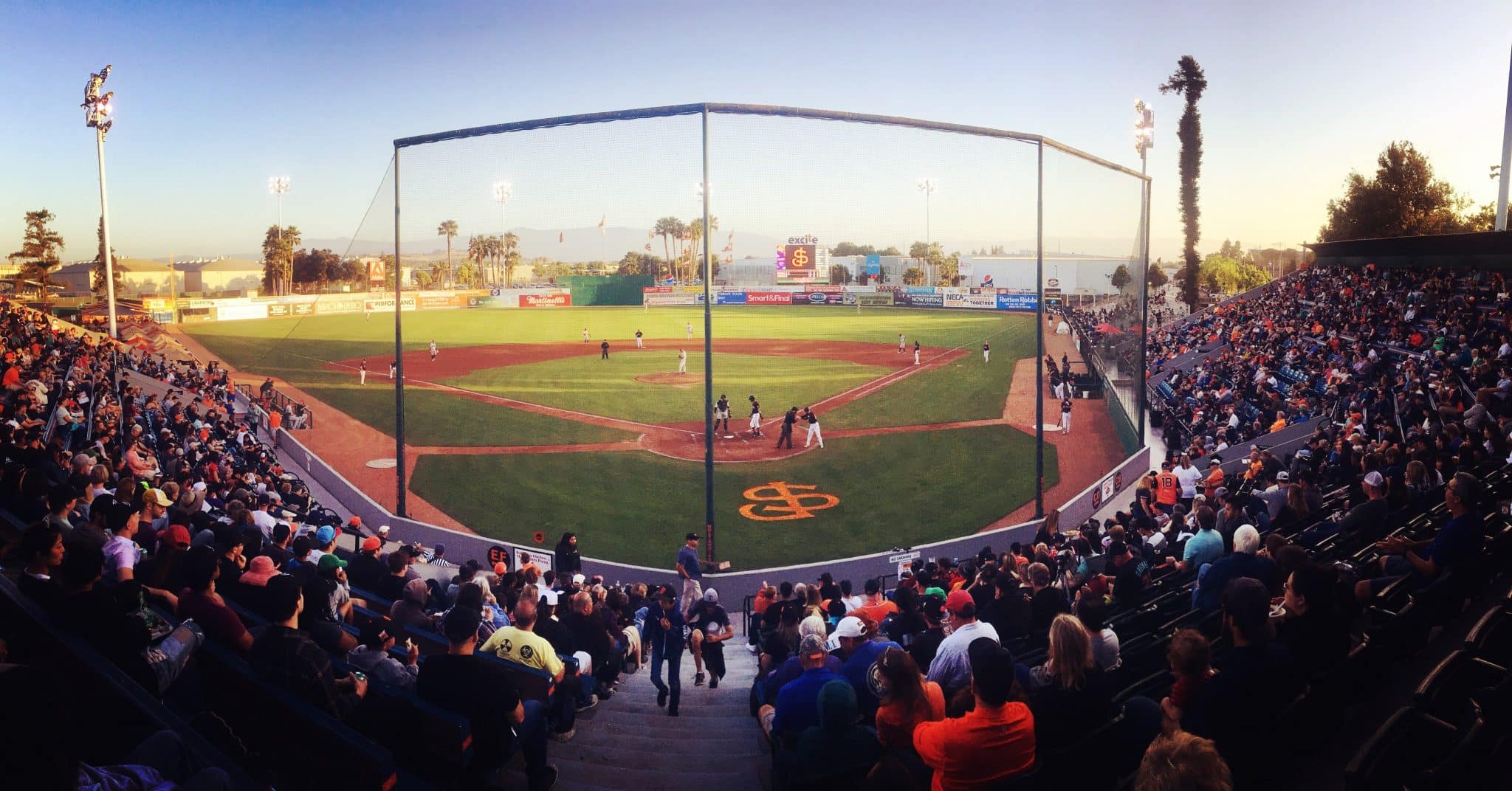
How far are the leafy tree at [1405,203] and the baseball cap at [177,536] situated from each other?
195ft

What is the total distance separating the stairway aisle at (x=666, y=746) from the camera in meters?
5.50

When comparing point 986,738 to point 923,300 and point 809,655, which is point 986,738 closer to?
point 809,655

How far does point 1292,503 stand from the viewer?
9148 mm

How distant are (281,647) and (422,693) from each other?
2.29 ft

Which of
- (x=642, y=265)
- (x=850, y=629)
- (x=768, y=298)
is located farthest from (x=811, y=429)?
(x=768, y=298)

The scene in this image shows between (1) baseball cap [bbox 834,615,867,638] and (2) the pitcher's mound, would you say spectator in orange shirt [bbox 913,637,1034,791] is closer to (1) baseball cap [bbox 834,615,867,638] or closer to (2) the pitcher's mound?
(1) baseball cap [bbox 834,615,867,638]

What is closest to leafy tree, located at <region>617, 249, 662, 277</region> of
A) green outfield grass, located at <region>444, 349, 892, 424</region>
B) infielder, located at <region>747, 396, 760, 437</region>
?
green outfield grass, located at <region>444, 349, 892, 424</region>

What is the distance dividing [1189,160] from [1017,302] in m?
20.1

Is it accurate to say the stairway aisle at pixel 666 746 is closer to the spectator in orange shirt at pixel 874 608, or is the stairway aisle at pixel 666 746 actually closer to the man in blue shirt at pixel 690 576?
the man in blue shirt at pixel 690 576

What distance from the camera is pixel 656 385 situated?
33.7 metres

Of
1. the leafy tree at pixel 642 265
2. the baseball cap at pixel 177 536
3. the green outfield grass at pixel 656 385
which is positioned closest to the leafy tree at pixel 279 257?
the leafy tree at pixel 642 265

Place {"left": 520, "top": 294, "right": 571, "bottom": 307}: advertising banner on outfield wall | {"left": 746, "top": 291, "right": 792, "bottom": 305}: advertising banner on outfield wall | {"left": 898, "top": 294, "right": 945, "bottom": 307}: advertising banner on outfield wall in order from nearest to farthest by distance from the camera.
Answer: {"left": 746, "top": 291, "right": 792, "bottom": 305}: advertising banner on outfield wall
{"left": 898, "top": 294, "right": 945, "bottom": 307}: advertising banner on outfield wall
{"left": 520, "top": 294, "right": 571, "bottom": 307}: advertising banner on outfield wall

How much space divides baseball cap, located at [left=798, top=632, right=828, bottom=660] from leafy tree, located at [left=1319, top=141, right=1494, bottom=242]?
57.6m

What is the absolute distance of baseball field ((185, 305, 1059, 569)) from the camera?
17328 mm
